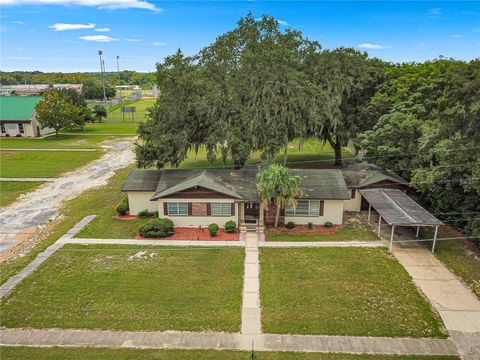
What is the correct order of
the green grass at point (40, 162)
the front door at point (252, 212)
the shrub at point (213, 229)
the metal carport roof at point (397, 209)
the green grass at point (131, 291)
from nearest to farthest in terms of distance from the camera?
the green grass at point (131, 291)
the metal carport roof at point (397, 209)
the shrub at point (213, 229)
the front door at point (252, 212)
the green grass at point (40, 162)

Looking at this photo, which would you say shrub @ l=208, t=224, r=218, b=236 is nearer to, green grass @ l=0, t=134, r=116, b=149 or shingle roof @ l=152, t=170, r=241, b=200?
shingle roof @ l=152, t=170, r=241, b=200

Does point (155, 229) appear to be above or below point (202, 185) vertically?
below

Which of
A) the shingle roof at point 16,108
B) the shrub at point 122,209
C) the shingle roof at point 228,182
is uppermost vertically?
the shingle roof at point 16,108

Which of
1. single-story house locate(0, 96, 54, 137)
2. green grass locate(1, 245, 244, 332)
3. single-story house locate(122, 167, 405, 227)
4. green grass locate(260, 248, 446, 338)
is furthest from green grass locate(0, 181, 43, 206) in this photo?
single-story house locate(0, 96, 54, 137)

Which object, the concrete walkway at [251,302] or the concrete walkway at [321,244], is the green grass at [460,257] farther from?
the concrete walkway at [251,302]

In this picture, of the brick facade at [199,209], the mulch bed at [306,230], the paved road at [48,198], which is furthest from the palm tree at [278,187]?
the paved road at [48,198]

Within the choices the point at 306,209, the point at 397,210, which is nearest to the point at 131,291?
the point at 306,209

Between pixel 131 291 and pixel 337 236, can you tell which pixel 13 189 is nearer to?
pixel 131 291
